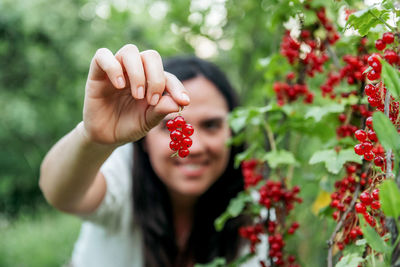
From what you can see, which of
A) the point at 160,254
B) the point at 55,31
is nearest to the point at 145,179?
the point at 160,254

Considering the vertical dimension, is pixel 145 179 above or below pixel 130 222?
above

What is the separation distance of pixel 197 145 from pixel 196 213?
1.76 ft

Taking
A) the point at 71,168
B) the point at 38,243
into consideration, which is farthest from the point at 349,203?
the point at 38,243

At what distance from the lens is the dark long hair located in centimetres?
167

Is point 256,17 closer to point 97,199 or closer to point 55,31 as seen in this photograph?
point 97,199

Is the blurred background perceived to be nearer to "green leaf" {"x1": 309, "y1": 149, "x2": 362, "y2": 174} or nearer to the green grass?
the green grass

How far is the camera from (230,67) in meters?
3.04

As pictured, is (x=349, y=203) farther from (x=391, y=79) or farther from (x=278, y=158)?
(x=391, y=79)

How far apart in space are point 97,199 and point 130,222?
471mm

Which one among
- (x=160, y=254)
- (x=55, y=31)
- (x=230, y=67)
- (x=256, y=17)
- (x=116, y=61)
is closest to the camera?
(x=116, y=61)

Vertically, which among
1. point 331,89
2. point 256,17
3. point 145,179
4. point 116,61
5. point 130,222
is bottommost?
point 130,222

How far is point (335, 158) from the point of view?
2.46 ft

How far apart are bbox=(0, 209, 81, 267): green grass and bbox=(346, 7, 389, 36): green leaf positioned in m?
3.43

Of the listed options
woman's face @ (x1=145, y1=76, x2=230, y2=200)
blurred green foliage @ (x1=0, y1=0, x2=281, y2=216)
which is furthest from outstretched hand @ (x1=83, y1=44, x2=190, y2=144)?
blurred green foliage @ (x1=0, y1=0, x2=281, y2=216)
